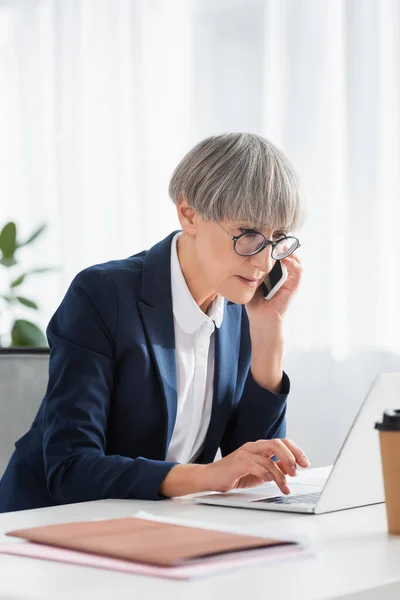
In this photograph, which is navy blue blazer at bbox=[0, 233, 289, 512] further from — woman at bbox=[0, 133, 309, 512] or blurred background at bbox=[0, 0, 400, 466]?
blurred background at bbox=[0, 0, 400, 466]

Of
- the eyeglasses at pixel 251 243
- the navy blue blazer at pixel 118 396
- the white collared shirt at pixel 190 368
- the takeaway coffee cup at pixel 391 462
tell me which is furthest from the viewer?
the white collared shirt at pixel 190 368

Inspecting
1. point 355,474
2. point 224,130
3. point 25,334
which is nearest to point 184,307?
point 355,474

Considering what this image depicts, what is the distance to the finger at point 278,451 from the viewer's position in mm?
1236

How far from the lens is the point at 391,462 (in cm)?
98

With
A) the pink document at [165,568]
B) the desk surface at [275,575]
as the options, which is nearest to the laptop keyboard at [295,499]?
the desk surface at [275,575]

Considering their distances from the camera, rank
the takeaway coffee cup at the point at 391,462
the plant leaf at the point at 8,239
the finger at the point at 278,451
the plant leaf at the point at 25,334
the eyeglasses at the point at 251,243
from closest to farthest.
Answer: the takeaway coffee cup at the point at 391,462
the finger at the point at 278,451
the eyeglasses at the point at 251,243
the plant leaf at the point at 25,334
the plant leaf at the point at 8,239

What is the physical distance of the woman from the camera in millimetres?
1414

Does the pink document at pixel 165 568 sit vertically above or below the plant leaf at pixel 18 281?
above

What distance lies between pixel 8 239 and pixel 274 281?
1812 millimetres

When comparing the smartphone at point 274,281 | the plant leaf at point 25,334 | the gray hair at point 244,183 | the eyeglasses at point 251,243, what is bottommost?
the plant leaf at point 25,334

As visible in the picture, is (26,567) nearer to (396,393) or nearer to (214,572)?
(214,572)

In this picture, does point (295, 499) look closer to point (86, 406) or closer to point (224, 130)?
point (86, 406)

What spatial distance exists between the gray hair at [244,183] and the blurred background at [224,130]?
1132 mm

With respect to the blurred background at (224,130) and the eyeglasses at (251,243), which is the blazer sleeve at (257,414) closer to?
the eyeglasses at (251,243)
